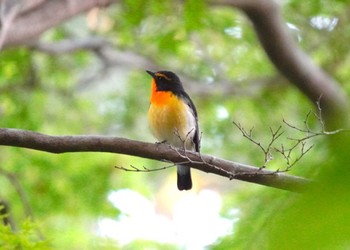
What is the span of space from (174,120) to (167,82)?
1.55 feet

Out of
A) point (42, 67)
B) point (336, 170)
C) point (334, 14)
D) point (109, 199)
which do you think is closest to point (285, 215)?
point (336, 170)

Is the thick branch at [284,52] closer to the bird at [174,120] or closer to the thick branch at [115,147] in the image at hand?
the bird at [174,120]

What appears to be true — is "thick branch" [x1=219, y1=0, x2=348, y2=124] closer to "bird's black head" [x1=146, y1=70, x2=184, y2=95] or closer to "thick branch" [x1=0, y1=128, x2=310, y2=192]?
"bird's black head" [x1=146, y1=70, x2=184, y2=95]

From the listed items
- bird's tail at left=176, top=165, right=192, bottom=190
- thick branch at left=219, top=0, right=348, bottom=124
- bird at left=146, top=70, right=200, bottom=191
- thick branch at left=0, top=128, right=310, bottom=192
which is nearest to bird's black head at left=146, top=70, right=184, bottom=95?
bird at left=146, top=70, right=200, bottom=191

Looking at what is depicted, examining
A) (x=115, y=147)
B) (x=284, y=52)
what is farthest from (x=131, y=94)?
(x=115, y=147)

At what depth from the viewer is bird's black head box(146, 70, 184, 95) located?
4688mm

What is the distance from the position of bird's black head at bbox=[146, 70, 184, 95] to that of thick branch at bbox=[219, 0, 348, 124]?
174 centimetres

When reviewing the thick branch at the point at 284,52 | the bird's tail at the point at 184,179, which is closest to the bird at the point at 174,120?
the bird's tail at the point at 184,179

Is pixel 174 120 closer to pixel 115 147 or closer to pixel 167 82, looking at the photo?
pixel 167 82

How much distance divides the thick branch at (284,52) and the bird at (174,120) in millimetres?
1883

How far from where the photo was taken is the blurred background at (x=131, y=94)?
7191mm

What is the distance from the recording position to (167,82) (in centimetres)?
477

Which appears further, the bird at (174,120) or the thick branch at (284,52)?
the thick branch at (284,52)

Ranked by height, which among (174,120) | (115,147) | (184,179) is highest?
(174,120)
